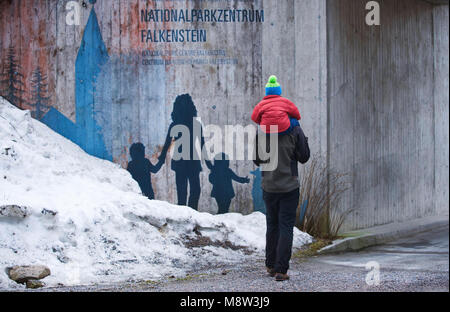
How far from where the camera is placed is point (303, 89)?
9.31 metres

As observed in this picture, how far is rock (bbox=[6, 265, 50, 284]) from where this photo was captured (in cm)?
603

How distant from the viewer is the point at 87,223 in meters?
7.03

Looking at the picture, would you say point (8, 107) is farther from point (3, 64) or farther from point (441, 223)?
point (441, 223)

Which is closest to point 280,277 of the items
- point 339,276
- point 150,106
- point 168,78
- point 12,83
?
point 339,276

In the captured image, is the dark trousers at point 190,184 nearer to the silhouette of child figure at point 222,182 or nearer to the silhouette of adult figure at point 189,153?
the silhouette of adult figure at point 189,153

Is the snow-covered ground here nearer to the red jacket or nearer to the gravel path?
the gravel path

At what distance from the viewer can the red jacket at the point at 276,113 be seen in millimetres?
6359

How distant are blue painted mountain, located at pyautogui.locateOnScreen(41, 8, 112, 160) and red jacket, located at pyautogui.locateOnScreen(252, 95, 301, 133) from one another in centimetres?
347

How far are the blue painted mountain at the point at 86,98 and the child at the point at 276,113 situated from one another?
346 centimetres

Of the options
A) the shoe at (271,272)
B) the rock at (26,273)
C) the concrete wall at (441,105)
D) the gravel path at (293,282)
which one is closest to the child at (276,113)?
the shoe at (271,272)

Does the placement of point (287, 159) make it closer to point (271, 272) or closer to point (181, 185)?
point (271, 272)

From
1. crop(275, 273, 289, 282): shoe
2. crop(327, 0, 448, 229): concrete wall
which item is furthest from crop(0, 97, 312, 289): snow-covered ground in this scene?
crop(327, 0, 448, 229): concrete wall

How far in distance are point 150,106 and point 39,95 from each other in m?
1.68

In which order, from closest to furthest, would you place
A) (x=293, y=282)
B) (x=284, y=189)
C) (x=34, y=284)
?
(x=34, y=284)
(x=293, y=282)
(x=284, y=189)
